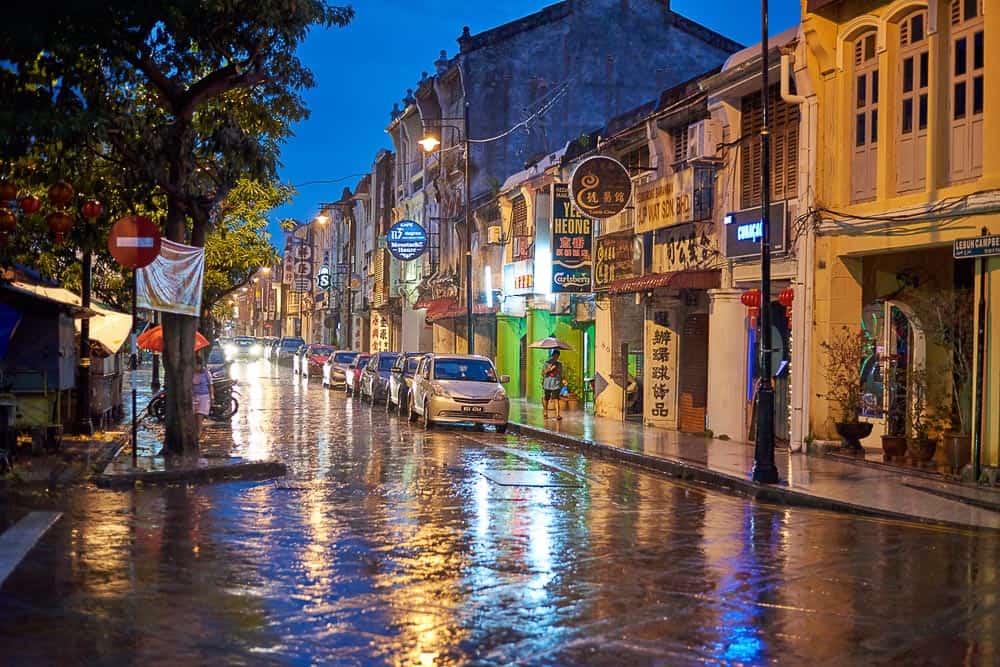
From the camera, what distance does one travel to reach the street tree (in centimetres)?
1655

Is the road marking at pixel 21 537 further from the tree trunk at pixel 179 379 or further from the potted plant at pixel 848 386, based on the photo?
the potted plant at pixel 848 386

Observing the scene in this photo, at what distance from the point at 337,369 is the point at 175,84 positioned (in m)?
32.5

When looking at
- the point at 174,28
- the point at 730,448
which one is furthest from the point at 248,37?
the point at 730,448

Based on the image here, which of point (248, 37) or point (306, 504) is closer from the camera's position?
point (306, 504)

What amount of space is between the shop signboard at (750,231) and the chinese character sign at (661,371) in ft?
13.9

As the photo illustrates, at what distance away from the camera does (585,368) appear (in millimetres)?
38188

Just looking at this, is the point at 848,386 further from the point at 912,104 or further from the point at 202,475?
the point at 202,475

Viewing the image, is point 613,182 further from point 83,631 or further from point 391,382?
point 83,631

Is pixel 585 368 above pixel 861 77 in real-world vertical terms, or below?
below

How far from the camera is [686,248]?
28344 mm

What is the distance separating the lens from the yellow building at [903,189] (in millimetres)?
18109

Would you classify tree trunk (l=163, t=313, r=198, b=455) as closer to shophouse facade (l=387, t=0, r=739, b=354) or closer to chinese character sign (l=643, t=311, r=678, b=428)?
chinese character sign (l=643, t=311, r=678, b=428)

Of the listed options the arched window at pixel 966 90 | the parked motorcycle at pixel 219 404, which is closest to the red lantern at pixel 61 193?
the parked motorcycle at pixel 219 404

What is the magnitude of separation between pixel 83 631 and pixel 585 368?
1209 inches
